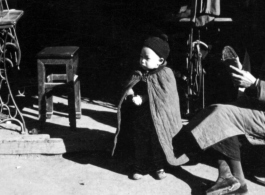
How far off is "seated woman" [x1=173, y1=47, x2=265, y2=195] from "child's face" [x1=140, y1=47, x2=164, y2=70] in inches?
25.9

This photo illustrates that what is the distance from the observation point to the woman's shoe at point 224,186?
13.0 feet

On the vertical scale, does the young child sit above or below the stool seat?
below

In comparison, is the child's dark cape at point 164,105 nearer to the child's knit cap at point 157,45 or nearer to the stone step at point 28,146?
the child's knit cap at point 157,45

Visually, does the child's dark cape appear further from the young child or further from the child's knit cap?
the child's knit cap

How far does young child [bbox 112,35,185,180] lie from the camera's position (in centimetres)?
417

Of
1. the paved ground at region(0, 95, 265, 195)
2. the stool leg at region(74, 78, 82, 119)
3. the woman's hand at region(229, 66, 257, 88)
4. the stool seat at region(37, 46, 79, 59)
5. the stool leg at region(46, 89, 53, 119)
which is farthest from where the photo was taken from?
the stool leg at region(46, 89, 53, 119)

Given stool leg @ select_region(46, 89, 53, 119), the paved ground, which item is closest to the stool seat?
stool leg @ select_region(46, 89, 53, 119)

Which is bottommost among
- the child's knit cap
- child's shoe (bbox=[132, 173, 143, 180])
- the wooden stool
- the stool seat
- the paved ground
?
the paved ground

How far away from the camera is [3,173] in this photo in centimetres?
453

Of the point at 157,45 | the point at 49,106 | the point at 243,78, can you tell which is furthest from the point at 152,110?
the point at 49,106

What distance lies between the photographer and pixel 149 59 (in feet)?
13.6

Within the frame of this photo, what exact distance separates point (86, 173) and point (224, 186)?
4.77 ft

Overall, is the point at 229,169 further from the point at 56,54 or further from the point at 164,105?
the point at 56,54

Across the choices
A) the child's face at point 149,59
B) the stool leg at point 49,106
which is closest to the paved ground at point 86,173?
the stool leg at point 49,106
